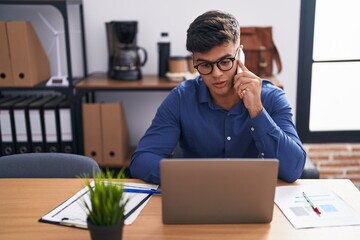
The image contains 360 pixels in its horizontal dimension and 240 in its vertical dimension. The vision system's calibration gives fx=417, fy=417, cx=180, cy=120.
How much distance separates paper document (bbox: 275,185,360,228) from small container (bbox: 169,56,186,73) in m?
1.34

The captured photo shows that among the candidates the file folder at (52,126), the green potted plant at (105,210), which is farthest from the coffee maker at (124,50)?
the green potted plant at (105,210)

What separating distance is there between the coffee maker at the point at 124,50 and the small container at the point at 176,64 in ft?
0.61

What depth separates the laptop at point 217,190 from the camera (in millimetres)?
1041

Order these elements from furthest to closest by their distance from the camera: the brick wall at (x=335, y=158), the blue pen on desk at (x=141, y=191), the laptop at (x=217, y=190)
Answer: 1. the brick wall at (x=335, y=158)
2. the blue pen on desk at (x=141, y=191)
3. the laptop at (x=217, y=190)

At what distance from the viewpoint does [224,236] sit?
1.09m

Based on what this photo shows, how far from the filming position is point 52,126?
2.56 m

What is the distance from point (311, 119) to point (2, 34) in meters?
2.11

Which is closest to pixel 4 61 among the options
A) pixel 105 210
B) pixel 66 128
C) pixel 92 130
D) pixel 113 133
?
pixel 66 128

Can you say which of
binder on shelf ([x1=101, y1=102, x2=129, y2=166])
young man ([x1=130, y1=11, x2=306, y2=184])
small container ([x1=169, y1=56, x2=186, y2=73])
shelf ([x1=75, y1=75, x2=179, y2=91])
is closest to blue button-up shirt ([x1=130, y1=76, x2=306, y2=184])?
young man ([x1=130, y1=11, x2=306, y2=184])

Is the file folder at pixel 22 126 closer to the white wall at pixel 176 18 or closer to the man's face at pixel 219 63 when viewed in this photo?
the white wall at pixel 176 18

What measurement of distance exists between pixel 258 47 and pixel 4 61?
1.56 m

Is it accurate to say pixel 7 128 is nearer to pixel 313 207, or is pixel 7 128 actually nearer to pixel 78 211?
pixel 78 211

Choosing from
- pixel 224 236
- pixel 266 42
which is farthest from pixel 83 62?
pixel 224 236

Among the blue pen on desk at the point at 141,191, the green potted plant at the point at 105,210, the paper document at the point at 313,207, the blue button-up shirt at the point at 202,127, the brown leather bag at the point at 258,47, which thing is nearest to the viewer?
the green potted plant at the point at 105,210
